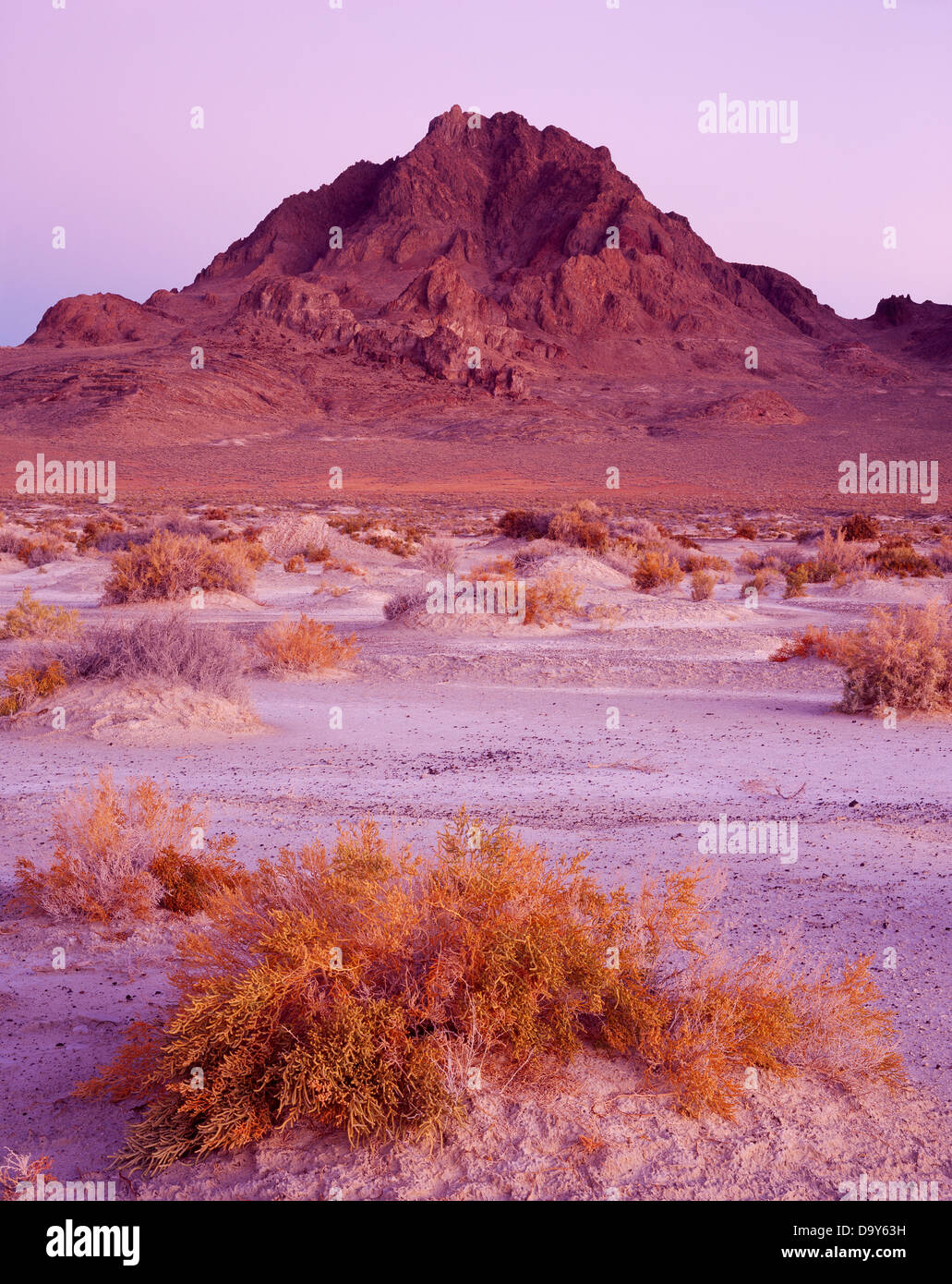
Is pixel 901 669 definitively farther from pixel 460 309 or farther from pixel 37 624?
pixel 460 309

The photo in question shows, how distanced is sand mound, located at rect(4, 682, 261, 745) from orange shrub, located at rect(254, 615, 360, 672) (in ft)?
7.89

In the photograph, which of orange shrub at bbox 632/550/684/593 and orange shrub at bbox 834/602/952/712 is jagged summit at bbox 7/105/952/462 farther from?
orange shrub at bbox 834/602/952/712

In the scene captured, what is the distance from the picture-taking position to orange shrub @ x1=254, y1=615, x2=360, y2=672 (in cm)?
1296

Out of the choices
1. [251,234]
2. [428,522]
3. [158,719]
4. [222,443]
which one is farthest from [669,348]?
[158,719]

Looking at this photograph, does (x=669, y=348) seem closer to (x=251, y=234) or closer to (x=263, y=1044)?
(x=251, y=234)

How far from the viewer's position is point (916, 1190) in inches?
127

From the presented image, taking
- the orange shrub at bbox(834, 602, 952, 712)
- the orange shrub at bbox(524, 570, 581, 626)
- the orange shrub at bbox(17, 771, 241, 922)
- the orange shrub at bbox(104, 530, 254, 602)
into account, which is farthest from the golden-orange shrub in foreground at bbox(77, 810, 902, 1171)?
the orange shrub at bbox(104, 530, 254, 602)

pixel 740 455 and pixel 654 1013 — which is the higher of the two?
pixel 740 455

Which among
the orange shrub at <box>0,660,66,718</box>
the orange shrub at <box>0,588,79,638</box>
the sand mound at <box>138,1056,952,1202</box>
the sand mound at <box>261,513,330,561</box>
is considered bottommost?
the sand mound at <box>138,1056,952,1202</box>

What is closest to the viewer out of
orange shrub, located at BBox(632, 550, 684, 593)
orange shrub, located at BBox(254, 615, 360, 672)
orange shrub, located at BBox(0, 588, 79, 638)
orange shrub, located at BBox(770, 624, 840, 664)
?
orange shrub, located at BBox(254, 615, 360, 672)

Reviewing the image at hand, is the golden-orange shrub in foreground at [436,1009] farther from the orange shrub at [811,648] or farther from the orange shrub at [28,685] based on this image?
the orange shrub at [811,648]

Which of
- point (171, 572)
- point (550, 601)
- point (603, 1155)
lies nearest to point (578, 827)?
point (603, 1155)

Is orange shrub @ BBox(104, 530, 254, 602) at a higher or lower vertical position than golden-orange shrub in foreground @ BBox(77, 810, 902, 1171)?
higher
